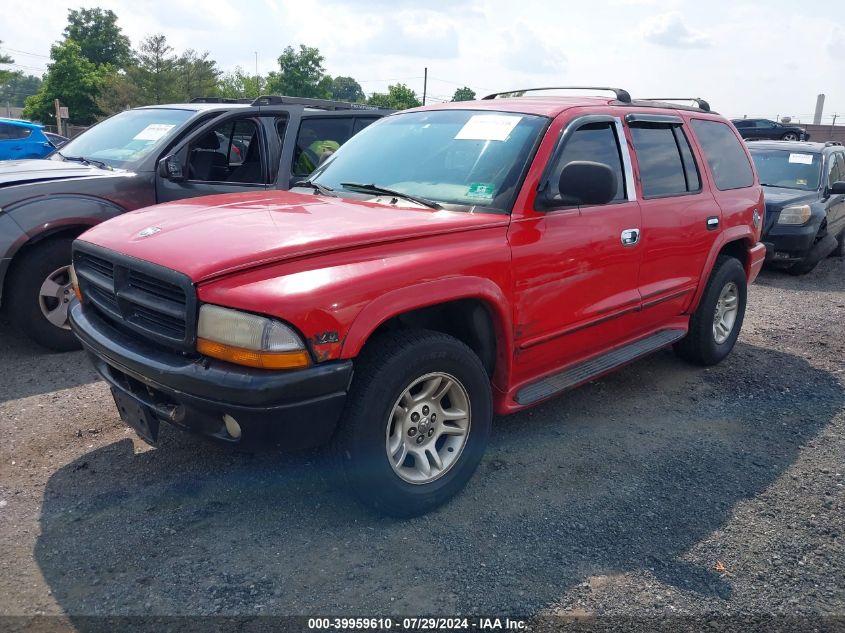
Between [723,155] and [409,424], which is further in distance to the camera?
Result: [723,155]

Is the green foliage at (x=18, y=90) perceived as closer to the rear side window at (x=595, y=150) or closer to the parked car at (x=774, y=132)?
the parked car at (x=774, y=132)

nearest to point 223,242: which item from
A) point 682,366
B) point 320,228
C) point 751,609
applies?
point 320,228

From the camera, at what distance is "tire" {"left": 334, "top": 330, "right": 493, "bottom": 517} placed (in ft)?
8.86

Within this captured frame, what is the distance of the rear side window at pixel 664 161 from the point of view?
4145 millimetres

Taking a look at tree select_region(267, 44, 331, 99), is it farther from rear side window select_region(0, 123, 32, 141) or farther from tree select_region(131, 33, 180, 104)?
rear side window select_region(0, 123, 32, 141)

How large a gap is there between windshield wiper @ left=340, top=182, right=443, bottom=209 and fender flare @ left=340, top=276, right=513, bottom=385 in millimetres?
549

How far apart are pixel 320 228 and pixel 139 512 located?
1.55 metres

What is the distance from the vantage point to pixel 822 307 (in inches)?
291

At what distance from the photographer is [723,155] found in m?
5.04

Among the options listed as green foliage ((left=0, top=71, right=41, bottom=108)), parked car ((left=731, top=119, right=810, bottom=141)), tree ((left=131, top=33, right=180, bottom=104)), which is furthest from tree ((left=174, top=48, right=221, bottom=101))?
green foliage ((left=0, top=71, right=41, bottom=108))

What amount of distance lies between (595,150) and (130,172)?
369 centimetres

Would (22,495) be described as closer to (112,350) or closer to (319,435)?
(112,350)

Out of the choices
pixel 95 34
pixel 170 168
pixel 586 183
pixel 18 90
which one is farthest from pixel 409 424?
pixel 18 90

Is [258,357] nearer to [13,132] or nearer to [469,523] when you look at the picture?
[469,523]
